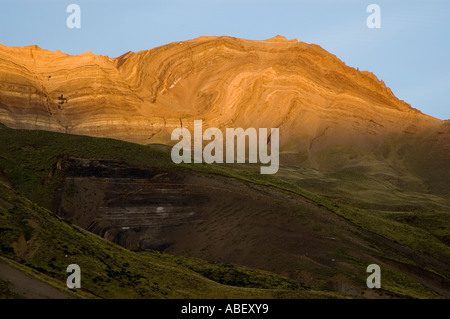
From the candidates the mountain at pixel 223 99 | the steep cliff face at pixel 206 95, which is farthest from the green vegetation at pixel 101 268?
the mountain at pixel 223 99

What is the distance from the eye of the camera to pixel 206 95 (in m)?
172

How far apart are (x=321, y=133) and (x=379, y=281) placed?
106532 mm

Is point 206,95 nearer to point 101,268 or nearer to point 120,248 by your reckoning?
point 120,248

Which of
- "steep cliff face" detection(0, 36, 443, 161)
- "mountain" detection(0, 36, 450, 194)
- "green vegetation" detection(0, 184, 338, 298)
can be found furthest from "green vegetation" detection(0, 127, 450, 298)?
"steep cliff face" detection(0, 36, 443, 161)

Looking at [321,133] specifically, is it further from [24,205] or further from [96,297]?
[96,297]

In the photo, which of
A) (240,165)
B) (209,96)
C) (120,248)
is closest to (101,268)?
(120,248)

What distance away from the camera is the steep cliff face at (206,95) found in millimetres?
157125

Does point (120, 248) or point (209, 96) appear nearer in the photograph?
point (120, 248)

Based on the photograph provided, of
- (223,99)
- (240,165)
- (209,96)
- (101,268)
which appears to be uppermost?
(209,96)

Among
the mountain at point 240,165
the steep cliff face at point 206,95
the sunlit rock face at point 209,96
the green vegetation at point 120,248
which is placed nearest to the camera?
the green vegetation at point 120,248

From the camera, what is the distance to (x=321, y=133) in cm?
16888

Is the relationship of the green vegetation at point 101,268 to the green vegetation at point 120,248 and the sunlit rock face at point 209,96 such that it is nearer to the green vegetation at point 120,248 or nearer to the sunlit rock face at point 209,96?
the green vegetation at point 120,248
